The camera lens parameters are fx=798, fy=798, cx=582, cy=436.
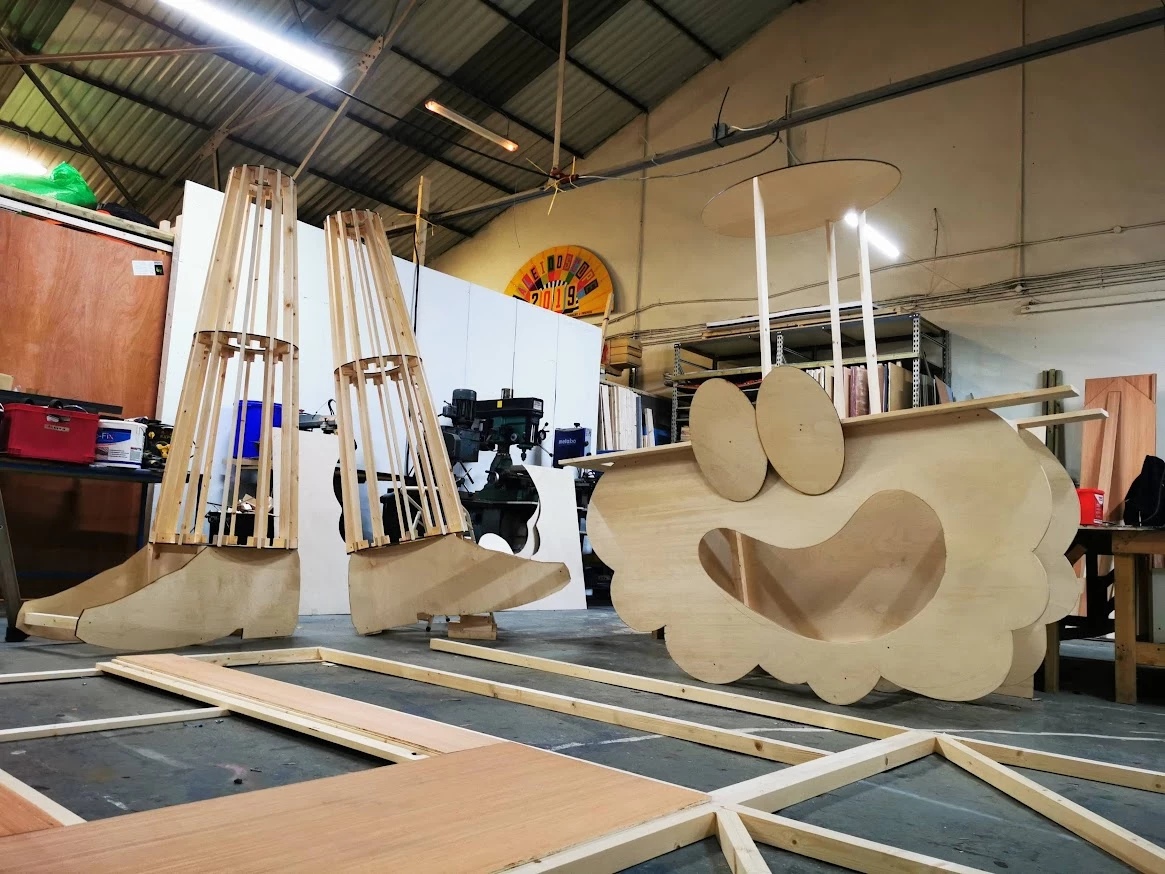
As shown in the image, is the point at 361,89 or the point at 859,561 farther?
the point at 361,89

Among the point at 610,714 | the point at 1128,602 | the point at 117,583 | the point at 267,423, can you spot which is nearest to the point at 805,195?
the point at 1128,602

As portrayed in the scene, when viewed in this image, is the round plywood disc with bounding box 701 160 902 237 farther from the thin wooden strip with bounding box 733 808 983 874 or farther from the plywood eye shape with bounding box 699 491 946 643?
the thin wooden strip with bounding box 733 808 983 874

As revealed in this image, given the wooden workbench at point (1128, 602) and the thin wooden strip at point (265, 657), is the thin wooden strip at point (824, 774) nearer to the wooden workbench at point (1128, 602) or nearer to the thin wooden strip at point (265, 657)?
the wooden workbench at point (1128, 602)

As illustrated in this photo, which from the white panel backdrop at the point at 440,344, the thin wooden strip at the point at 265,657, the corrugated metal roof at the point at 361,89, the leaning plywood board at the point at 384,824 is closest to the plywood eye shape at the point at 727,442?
the leaning plywood board at the point at 384,824

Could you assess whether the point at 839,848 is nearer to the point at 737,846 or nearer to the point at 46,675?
the point at 737,846

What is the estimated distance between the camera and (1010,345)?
7473 mm

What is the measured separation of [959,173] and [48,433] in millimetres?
7981

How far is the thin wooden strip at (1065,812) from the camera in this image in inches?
47.4

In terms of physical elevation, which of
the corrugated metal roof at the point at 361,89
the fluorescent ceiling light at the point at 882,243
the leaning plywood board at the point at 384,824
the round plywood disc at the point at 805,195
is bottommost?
the leaning plywood board at the point at 384,824

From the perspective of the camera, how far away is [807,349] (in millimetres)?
8781

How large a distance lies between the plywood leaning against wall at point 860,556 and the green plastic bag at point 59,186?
4176 millimetres

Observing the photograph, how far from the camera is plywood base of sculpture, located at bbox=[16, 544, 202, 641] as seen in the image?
3.26 m

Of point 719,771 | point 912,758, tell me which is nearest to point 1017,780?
point 912,758

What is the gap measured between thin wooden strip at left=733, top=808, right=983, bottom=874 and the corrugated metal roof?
7581mm
